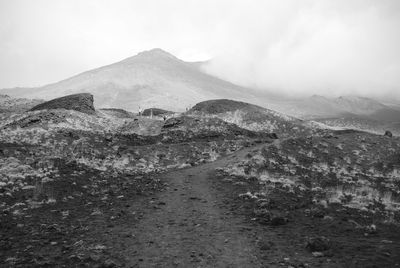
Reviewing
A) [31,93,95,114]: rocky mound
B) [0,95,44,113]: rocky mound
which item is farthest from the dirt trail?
[0,95,44,113]: rocky mound

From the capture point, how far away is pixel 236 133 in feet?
160

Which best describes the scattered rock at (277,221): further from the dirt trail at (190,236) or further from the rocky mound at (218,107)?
the rocky mound at (218,107)

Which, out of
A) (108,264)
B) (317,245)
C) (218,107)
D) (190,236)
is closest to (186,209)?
(190,236)

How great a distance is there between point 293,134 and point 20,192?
6074cm

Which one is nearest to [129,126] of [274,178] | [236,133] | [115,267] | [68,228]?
[236,133]

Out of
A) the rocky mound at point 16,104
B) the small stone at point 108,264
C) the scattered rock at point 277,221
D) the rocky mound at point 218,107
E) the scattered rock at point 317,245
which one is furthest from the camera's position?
the rocky mound at point 218,107

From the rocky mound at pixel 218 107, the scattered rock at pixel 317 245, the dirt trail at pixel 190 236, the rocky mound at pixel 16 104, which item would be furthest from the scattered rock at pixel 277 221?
the rocky mound at pixel 16 104

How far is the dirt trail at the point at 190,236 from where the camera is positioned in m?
9.99

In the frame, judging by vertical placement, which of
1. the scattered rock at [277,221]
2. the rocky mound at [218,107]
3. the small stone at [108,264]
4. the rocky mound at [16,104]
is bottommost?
the small stone at [108,264]

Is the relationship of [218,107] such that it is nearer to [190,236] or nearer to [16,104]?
[16,104]

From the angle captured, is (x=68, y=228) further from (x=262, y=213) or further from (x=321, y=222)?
(x=321, y=222)

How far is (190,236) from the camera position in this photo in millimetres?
12039

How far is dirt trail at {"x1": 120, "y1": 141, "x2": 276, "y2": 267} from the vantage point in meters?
9.99

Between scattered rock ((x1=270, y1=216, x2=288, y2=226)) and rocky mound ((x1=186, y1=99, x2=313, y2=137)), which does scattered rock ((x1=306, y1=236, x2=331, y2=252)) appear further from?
rocky mound ((x1=186, y1=99, x2=313, y2=137))
